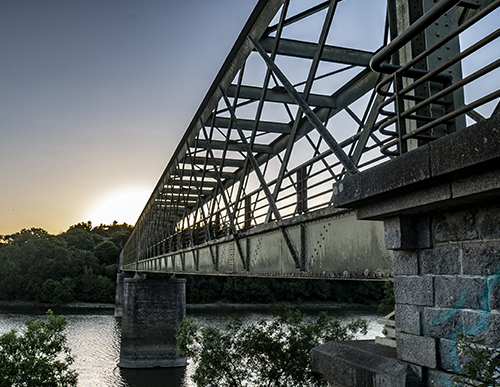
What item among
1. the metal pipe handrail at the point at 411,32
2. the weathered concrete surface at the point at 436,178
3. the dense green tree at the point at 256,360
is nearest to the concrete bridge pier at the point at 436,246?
the weathered concrete surface at the point at 436,178

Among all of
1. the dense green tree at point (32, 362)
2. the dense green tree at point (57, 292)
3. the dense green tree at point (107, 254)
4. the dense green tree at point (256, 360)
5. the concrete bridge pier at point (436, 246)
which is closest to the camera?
the concrete bridge pier at point (436, 246)

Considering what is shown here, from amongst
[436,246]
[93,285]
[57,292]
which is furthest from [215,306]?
[436,246]

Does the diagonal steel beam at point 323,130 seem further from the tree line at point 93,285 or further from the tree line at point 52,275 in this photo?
the tree line at point 52,275

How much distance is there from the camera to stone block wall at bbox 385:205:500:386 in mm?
3988

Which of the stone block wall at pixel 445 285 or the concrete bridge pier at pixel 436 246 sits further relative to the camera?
the stone block wall at pixel 445 285

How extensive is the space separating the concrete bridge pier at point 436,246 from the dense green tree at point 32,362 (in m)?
20.9

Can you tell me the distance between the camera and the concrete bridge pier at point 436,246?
12.4 feet

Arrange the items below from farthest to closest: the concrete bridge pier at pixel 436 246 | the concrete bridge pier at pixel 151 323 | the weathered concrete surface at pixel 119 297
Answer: the weathered concrete surface at pixel 119 297 → the concrete bridge pier at pixel 151 323 → the concrete bridge pier at pixel 436 246

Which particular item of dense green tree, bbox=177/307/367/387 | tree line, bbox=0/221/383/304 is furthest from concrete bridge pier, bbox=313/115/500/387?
tree line, bbox=0/221/383/304

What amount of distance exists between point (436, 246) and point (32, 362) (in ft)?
74.1

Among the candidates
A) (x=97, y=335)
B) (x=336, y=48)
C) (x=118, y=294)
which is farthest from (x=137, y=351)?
(x=118, y=294)

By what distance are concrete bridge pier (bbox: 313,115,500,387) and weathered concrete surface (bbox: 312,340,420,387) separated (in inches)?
0.5

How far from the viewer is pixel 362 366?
17.0 ft

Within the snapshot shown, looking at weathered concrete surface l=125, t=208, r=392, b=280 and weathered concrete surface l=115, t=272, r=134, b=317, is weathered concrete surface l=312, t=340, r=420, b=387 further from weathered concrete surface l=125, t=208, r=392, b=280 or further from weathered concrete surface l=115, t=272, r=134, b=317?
weathered concrete surface l=115, t=272, r=134, b=317
